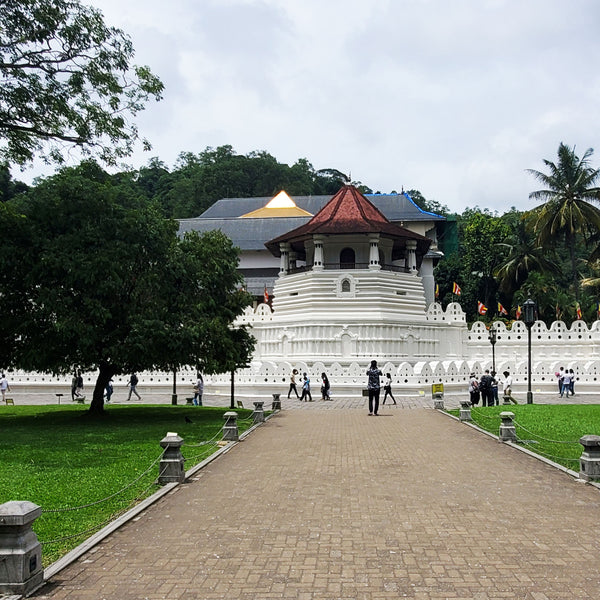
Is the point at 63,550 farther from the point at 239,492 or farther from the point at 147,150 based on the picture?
the point at 147,150

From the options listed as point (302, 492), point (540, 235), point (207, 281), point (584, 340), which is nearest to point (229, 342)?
point (207, 281)

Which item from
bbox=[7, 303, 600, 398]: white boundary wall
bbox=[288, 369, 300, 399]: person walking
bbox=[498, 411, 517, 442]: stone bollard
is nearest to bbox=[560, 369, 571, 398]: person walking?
bbox=[7, 303, 600, 398]: white boundary wall

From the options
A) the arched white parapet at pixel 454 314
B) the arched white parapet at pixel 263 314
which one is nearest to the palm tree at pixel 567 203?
the arched white parapet at pixel 454 314

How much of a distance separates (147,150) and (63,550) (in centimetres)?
1598

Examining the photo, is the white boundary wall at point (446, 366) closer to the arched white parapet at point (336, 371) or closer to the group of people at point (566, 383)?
the arched white parapet at point (336, 371)

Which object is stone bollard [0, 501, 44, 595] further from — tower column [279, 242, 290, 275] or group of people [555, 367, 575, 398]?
tower column [279, 242, 290, 275]

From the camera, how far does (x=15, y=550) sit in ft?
17.6

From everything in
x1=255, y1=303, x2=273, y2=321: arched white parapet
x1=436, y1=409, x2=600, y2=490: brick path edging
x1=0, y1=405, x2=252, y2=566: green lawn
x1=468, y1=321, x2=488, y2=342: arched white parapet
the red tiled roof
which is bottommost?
x1=0, y1=405, x2=252, y2=566: green lawn

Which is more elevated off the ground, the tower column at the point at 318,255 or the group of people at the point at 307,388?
the tower column at the point at 318,255

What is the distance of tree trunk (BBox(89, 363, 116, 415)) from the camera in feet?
67.6

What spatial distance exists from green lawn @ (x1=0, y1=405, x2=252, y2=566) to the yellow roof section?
43947mm

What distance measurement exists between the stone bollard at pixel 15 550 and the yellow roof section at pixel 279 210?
60393 millimetres

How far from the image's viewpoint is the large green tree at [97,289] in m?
18.6

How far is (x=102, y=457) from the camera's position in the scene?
1285 centimetres
